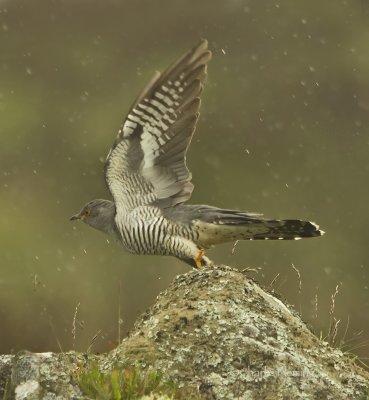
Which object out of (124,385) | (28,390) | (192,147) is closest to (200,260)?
(124,385)

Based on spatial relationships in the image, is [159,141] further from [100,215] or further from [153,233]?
[100,215]

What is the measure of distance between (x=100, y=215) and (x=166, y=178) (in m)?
0.76

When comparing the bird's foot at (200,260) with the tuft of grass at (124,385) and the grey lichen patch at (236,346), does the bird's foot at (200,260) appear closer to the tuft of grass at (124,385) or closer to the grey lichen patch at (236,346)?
the grey lichen patch at (236,346)

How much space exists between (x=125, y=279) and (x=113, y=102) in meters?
3.68

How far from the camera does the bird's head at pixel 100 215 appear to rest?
726 centimetres

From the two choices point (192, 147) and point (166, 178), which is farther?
point (192, 147)

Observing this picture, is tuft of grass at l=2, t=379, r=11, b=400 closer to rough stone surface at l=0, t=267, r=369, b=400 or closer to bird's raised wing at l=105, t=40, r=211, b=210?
rough stone surface at l=0, t=267, r=369, b=400

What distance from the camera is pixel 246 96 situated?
575 inches

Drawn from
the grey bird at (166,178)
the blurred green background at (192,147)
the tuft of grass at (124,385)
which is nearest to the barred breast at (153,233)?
the grey bird at (166,178)

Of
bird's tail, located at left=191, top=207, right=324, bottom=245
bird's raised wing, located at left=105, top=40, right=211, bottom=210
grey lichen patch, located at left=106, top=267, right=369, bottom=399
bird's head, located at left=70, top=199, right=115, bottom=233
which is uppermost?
bird's raised wing, located at left=105, top=40, right=211, bottom=210

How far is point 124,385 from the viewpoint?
4352mm

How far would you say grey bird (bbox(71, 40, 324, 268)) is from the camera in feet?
22.0

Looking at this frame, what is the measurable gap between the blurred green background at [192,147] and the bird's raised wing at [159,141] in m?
3.76

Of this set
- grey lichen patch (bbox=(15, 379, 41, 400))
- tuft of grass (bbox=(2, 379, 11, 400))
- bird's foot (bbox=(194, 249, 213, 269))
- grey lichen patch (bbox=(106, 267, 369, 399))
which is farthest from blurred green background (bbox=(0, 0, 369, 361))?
grey lichen patch (bbox=(15, 379, 41, 400))
